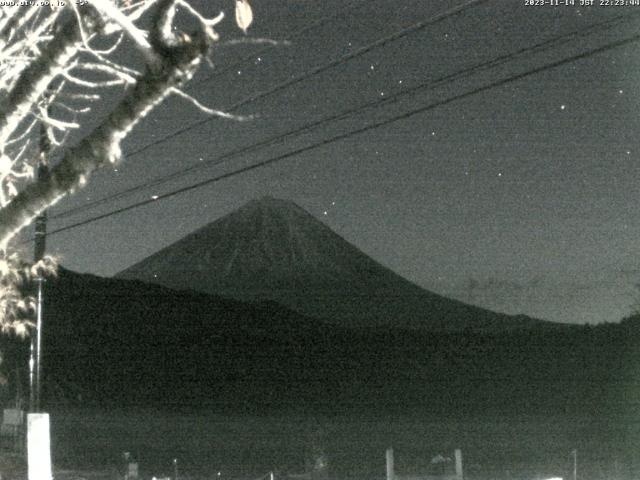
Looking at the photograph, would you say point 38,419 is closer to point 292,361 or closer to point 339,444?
point 339,444

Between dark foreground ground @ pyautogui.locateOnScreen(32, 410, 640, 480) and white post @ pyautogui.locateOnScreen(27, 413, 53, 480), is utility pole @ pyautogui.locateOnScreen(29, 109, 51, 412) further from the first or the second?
dark foreground ground @ pyautogui.locateOnScreen(32, 410, 640, 480)

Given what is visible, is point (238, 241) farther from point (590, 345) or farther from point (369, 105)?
point (369, 105)

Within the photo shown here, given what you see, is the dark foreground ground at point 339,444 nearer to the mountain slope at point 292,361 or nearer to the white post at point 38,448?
the mountain slope at point 292,361

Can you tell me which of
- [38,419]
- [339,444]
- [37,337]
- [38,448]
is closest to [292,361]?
[339,444]

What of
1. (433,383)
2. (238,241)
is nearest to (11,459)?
(433,383)

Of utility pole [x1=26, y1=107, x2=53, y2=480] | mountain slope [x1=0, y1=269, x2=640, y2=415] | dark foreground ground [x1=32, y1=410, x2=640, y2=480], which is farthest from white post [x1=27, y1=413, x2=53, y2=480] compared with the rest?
mountain slope [x1=0, y1=269, x2=640, y2=415]

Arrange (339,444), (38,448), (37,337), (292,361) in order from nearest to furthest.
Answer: (38,448) < (37,337) < (339,444) < (292,361)

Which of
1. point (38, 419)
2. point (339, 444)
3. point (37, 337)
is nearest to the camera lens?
point (38, 419)
